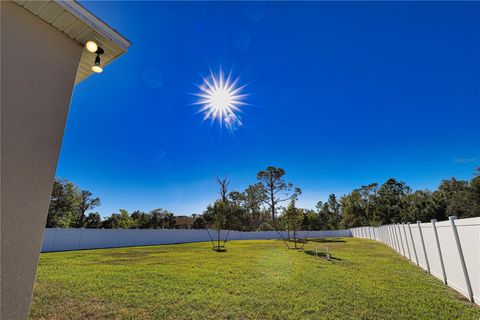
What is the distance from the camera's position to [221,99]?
12797 mm

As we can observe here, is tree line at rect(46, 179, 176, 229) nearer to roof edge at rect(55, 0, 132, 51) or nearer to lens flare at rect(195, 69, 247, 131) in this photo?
lens flare at rect(195, 69, 247, 131)

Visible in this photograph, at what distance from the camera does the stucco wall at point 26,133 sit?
6.45 ft

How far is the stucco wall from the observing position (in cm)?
197

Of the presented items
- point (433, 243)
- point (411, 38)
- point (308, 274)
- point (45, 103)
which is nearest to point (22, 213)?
point (45, 103)

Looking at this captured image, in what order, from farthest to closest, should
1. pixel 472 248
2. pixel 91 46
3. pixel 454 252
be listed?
pixel 454 252 < pixel 472 248 < pixel 91 46

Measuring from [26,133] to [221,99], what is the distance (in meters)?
11.1

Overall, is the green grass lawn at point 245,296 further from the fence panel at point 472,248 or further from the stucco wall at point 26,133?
the stucco wall at point 26,133

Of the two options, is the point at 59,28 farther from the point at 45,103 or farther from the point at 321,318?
the point at 321,318

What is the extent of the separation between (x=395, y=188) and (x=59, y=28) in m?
57.1

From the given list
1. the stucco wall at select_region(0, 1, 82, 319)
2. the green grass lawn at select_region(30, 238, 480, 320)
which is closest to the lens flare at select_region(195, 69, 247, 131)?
the stucco wall at select_region(0, 1, 82, 319)

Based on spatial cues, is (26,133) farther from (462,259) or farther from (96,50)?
(462,259)

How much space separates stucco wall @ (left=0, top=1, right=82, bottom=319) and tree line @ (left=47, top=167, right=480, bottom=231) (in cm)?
2505

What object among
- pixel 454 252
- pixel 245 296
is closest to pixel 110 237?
pixel 245 296

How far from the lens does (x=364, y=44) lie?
9.49m
